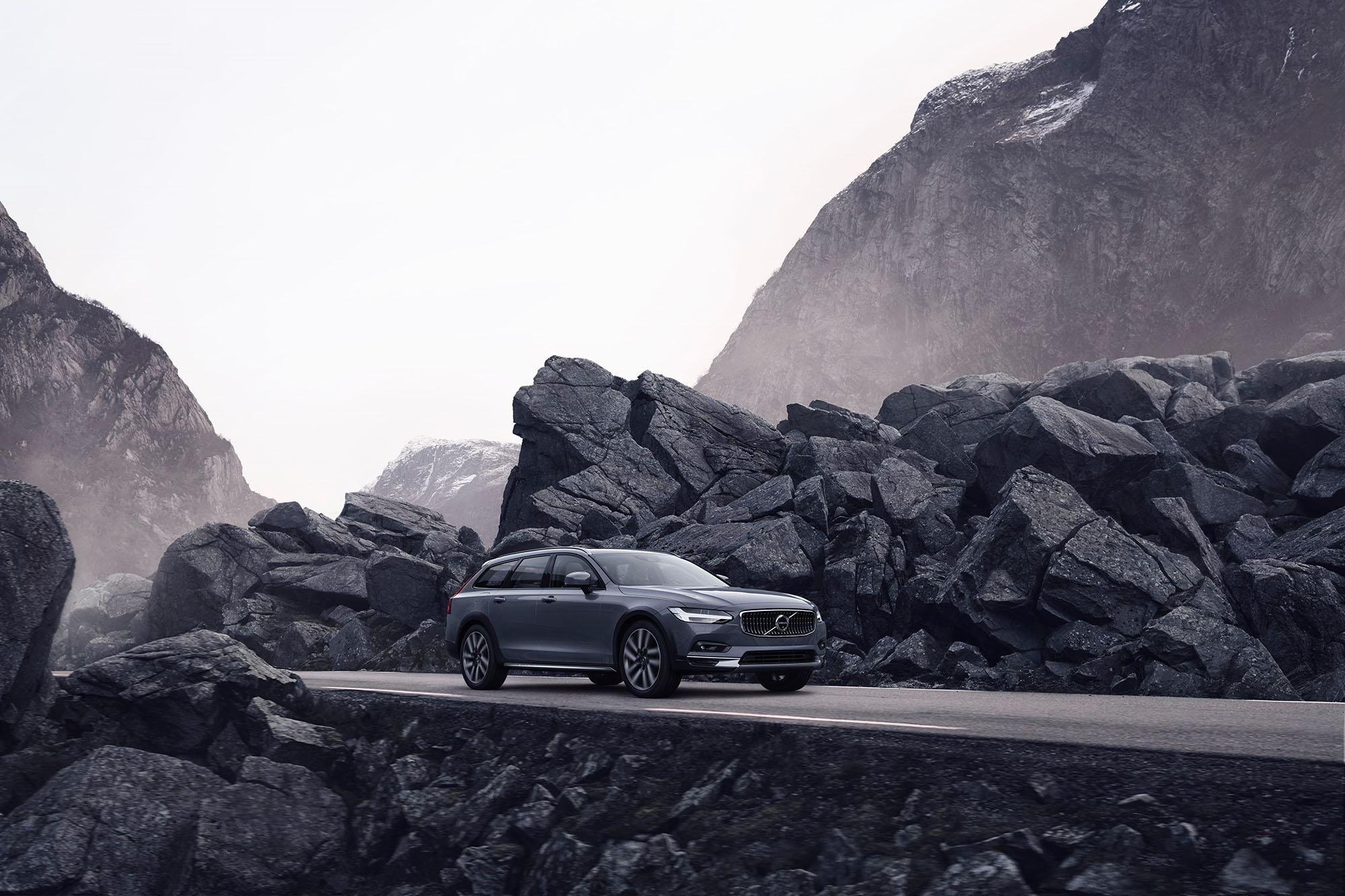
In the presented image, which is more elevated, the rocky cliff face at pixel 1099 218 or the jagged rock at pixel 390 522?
the rocky cliff face at pixel 1099 218

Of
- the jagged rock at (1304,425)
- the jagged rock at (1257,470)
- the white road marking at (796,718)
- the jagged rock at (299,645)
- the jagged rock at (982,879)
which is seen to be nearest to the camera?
the jagged rock at (982,879)

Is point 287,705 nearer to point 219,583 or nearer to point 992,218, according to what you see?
point 219,583

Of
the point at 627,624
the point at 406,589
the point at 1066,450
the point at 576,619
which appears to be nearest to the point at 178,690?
the point at 576,619

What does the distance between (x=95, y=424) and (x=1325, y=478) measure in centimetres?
14027

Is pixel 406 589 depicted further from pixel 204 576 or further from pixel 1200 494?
pixel 1200 494

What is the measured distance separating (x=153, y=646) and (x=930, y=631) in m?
12.2

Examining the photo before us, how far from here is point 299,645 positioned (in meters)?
28.7

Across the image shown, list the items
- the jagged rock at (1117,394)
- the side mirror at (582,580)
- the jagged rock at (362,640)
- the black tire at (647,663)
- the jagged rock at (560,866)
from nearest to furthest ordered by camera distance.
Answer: the jagged rock at (560,866) < the black tire at (647,663) < the side mirror at (582,580) < the jagged rock at (362,640) < the jagged rock at (1117,394)

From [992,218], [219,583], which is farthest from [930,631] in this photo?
[992,218]

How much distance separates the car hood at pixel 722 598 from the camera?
38.2ft

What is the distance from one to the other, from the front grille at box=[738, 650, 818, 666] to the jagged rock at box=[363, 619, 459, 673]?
1329cm

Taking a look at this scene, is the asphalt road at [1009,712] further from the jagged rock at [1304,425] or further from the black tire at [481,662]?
the jagged rock at [1304,425]

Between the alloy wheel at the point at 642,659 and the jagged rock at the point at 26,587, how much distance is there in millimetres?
6898

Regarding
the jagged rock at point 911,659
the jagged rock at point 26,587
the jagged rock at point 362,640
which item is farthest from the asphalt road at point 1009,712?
the jagged rock at point 362,640
